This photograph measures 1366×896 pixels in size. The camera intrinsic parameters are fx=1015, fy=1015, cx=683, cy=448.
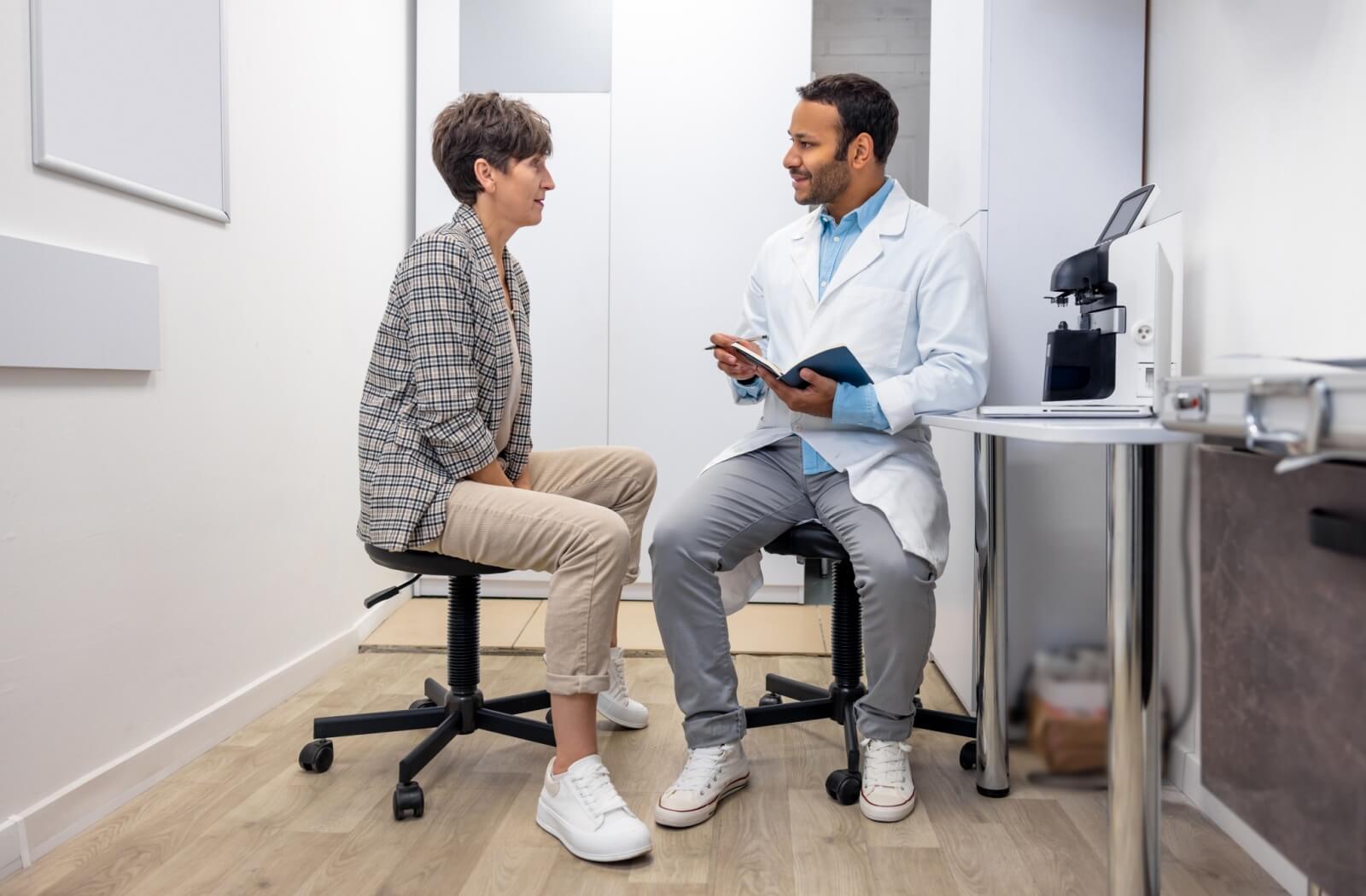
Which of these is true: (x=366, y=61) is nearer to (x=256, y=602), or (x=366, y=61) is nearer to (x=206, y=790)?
(x=256, y=602)

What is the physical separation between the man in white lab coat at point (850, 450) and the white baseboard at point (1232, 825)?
1.66ft

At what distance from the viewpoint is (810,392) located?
1864 mm

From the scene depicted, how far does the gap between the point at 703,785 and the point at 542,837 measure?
29cm

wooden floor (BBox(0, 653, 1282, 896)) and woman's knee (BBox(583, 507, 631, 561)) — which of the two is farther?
woman's knee (BBox(583, 507, 631, 561))

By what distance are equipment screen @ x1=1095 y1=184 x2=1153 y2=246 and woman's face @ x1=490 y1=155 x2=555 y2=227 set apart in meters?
1.06

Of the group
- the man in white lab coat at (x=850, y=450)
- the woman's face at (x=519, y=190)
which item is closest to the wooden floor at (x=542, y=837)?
the man in white lab coat at (x=850, y=450)

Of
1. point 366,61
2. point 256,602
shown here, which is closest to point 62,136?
point 256,602

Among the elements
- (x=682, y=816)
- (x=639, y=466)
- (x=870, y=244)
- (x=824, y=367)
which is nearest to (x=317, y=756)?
(x=682, y=816)

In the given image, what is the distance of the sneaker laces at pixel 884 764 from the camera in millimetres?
1799

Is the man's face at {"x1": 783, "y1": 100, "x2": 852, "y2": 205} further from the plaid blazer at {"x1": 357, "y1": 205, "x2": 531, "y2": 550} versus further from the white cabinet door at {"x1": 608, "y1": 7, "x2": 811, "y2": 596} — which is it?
the white cabinet door at {"x1": 608, "y1": 7, "x2": 811, "y2": 596}

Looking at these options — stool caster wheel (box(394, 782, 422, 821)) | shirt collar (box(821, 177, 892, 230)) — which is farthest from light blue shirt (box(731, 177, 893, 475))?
stool caster wheel (box(394, 782, 422, 821))

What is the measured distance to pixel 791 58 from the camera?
3391 millimetres

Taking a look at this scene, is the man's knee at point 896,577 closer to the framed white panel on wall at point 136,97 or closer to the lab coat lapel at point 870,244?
the lab coat lapel at point 870,244

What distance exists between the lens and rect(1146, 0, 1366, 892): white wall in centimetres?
143
